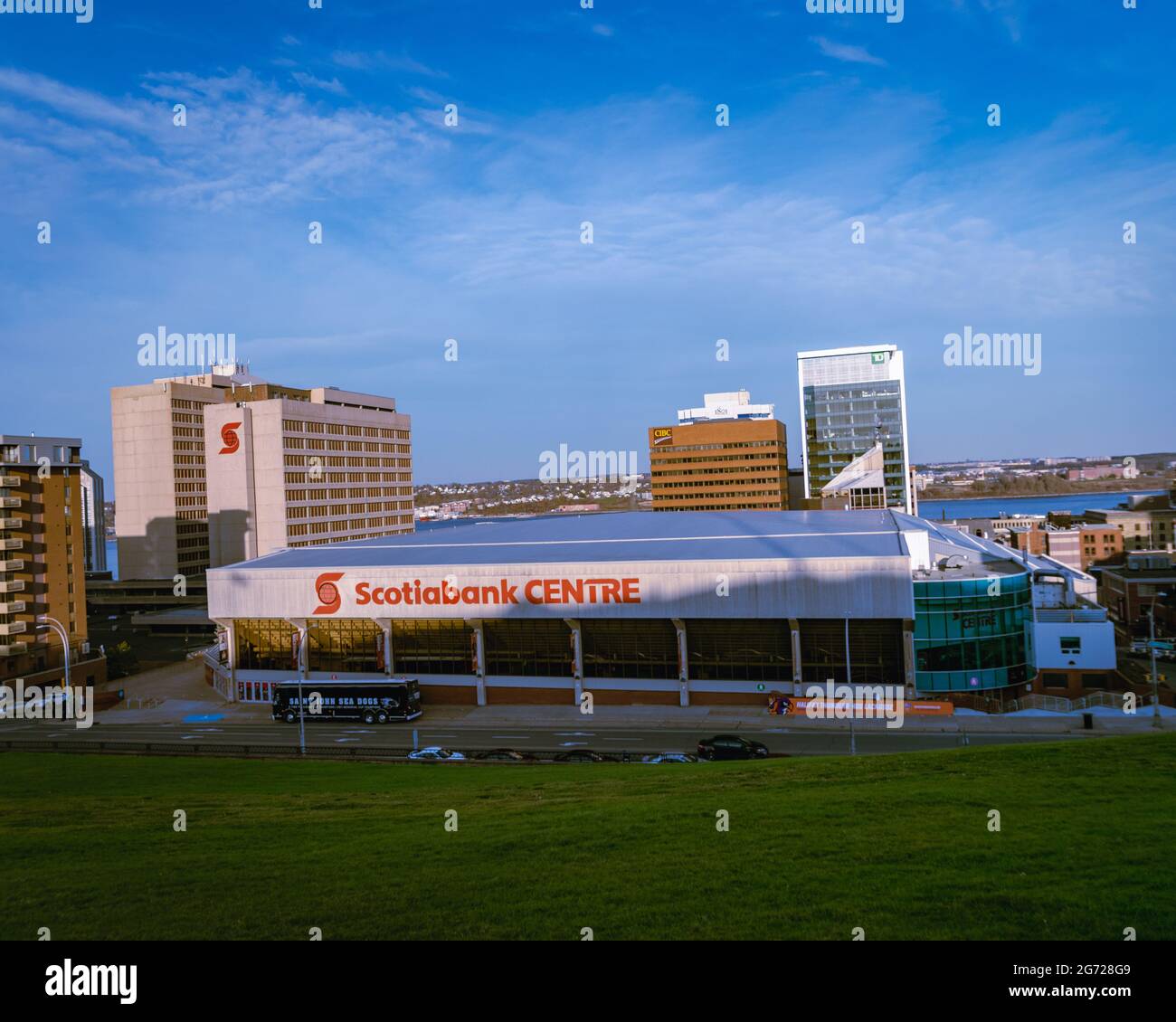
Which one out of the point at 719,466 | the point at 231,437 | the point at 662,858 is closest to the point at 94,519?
the point at 231,437

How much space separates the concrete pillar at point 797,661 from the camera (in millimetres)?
45781

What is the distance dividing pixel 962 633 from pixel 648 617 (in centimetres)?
1573

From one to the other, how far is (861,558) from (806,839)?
32.1 metres

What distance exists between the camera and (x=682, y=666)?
47594mm

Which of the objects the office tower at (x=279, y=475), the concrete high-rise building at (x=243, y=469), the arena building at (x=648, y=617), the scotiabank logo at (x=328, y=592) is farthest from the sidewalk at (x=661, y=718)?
the concrete high-rise building at (x=243, y=469)

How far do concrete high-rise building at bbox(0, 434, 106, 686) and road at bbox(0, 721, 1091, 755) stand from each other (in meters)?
8.72

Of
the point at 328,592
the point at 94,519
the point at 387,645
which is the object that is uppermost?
the point at 94,519

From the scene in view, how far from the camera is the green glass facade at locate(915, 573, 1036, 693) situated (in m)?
44.4

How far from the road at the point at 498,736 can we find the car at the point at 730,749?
1.69m

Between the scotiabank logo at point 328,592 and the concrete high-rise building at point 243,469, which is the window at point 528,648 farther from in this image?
the concrete high-rise building at point 243,469

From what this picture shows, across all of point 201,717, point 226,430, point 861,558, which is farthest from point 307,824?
point 226,430

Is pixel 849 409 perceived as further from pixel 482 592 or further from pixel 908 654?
pixel 482 592

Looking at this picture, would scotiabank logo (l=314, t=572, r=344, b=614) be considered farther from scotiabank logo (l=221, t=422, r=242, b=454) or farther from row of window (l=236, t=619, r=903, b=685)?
scotiabank logo (l=221, t=422, r=242, b=454)

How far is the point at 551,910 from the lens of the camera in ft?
34.4
